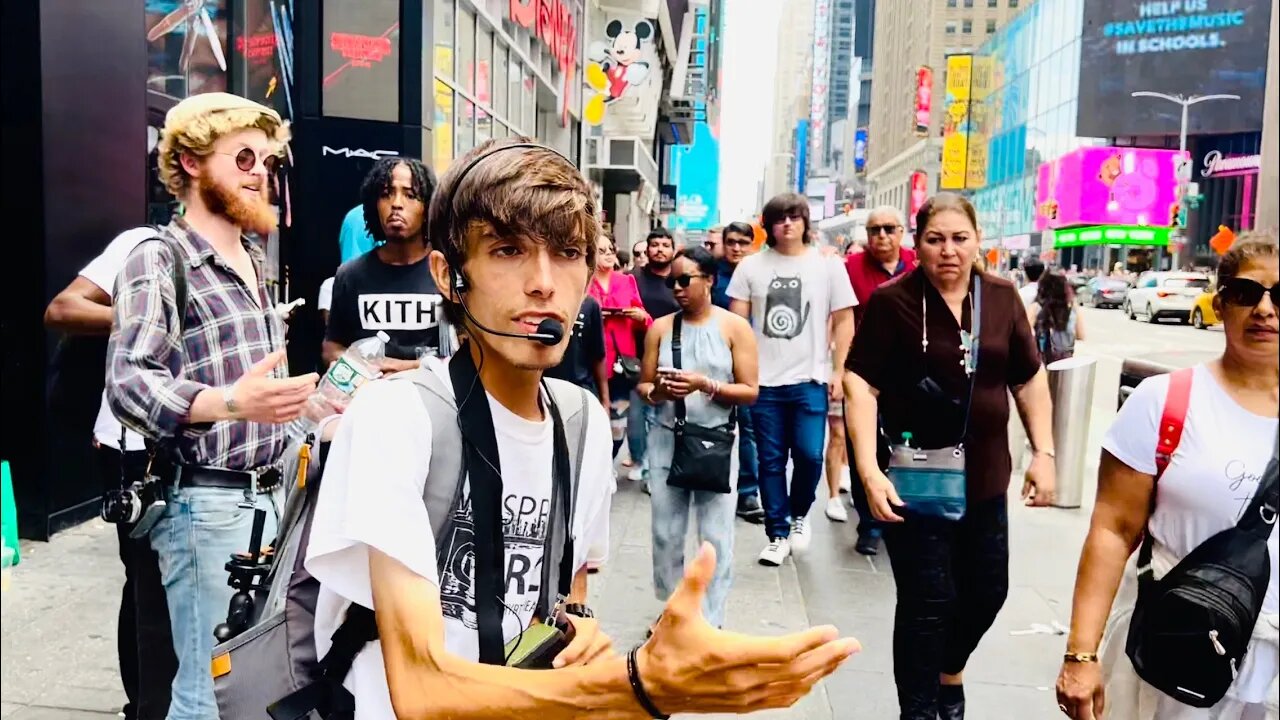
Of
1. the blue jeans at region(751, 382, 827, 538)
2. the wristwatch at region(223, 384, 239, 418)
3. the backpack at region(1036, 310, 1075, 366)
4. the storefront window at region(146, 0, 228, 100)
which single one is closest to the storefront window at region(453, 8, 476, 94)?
the storefront window at region(146, 0, 228, 100)

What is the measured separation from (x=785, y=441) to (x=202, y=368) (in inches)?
175

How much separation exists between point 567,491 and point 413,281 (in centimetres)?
236

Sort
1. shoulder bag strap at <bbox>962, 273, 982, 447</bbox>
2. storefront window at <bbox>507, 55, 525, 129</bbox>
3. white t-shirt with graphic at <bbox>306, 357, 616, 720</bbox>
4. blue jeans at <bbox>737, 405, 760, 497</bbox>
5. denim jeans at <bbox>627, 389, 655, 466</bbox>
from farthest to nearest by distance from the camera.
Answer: storefront window at <bbox>507, 55, 525, 129</bbox> → denim jeans at <bbox>627, 389, 655, 466</bbox> → blue jeans at <bbox>737, 405, 760, 497</bbox> → shoulder bag strap at <bbox>962, 273, 982, 447</bbox> → white t-shirt with graphic at <bbox>306, 357, 616, 720</bbox>

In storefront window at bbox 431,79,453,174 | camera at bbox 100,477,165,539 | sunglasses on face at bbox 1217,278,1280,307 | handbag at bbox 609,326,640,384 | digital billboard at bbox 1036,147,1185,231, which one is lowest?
handbag at bbox 609,326,640,384

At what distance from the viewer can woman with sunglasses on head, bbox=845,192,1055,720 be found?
12.2 ft

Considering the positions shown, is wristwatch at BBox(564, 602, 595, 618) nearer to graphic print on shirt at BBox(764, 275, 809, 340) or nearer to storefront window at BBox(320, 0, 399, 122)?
graphic print on shirt at BBox(764, 275, 809, 340)

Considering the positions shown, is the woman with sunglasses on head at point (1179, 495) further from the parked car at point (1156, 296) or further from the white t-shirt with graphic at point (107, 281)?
the parked car at point (1156, 296)

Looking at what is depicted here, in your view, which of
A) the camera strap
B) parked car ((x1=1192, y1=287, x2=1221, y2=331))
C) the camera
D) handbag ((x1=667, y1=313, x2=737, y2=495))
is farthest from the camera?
handbag ((x1=667, y1=313, x2=737, y2=495))

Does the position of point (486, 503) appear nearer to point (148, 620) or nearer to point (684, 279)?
point (148, 620)

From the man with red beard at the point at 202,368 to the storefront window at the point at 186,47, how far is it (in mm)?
5189

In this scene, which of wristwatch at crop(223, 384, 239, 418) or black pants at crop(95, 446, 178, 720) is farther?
black pants at crop(95, 446, 178, 720)

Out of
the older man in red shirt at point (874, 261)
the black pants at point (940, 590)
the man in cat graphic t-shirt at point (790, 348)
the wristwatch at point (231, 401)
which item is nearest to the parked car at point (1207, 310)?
the black pants at point (940, 590)

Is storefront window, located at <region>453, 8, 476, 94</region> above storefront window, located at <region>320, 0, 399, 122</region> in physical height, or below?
above

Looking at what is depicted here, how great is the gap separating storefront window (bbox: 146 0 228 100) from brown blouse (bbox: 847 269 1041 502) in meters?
5.84
